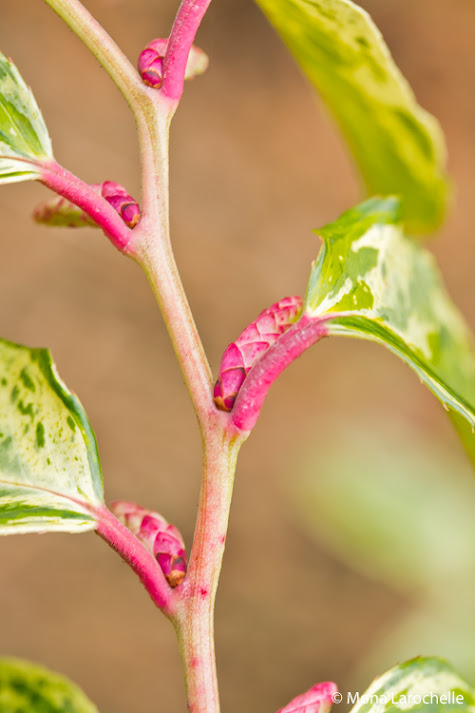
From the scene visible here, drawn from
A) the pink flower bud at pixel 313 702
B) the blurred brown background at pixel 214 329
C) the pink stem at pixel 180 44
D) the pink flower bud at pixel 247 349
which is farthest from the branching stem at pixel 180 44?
the blurred brown background at pixel 214 329

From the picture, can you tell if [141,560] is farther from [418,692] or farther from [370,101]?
[370,101]

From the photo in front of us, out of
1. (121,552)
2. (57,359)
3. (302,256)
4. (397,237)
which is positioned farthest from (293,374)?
(121,552)

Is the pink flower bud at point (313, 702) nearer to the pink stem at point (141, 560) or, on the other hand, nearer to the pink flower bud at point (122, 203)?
the pink stem at point (141, 560)

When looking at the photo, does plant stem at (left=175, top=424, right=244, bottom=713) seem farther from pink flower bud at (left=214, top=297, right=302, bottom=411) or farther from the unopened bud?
the unopened bud

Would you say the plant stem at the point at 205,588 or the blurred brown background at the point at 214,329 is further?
the blurred brown background at the point at 214,329

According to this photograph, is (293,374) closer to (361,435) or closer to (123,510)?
(361,435)

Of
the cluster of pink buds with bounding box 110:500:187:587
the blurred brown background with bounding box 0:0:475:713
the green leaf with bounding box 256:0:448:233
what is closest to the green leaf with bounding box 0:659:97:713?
the cluster of pink buds with bounding box 110:500:187:587

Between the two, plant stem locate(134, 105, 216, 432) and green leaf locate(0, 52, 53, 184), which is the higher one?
green leaf locate(0, 52, 53, 184)
